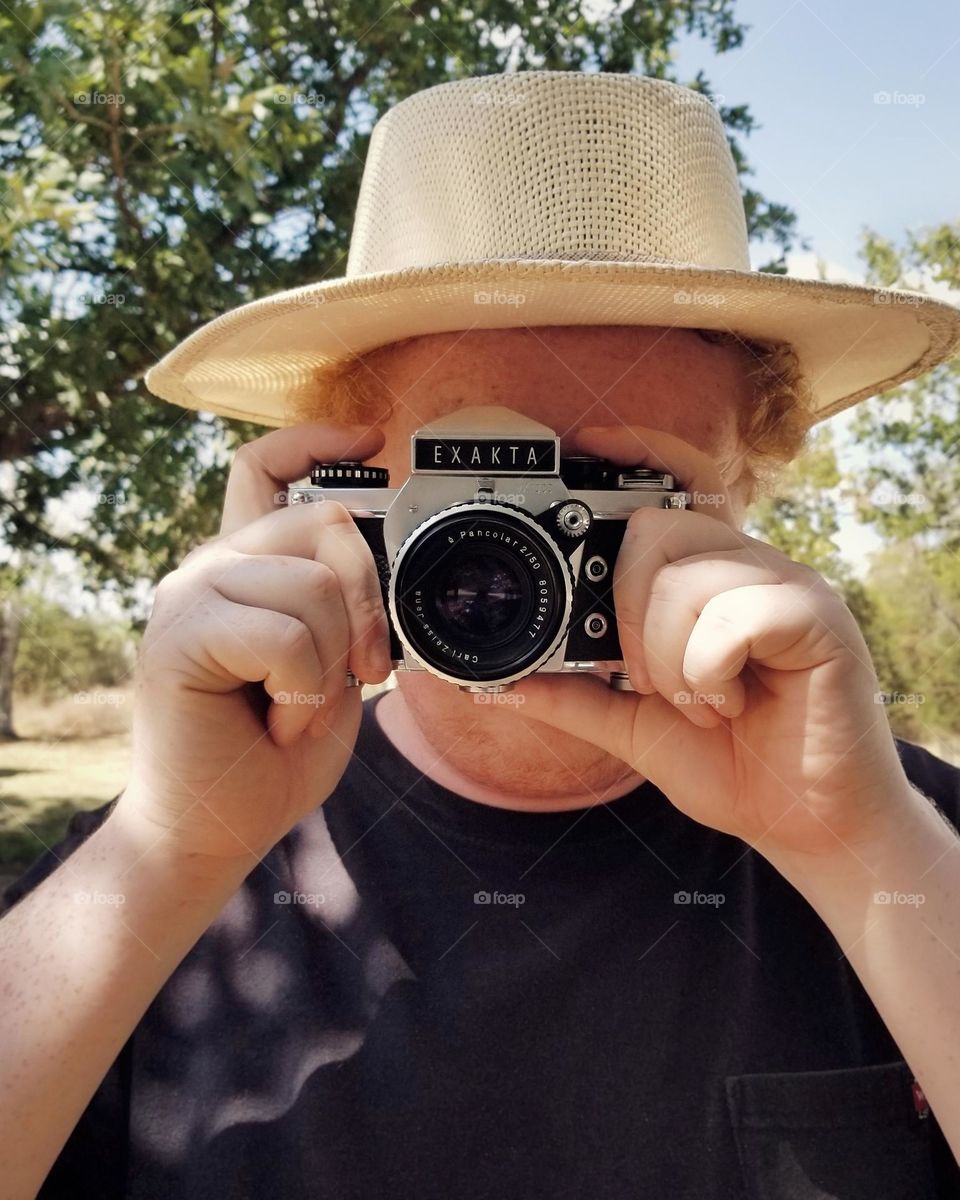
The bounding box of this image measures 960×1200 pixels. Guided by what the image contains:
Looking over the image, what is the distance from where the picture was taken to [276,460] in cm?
157

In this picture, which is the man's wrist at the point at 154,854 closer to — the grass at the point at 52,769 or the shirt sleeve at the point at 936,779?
the shirt sleeve at the point at 936,779

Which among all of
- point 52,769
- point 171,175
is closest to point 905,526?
point 171,175

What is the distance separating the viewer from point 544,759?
5.03 ft

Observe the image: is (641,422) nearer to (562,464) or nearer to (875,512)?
(562,464)

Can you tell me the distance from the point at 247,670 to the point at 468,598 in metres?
0.32

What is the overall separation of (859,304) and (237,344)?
1.00 meters

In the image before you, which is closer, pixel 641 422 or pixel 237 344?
pixel 641 422

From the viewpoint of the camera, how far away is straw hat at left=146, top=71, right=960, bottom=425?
57.6 inches

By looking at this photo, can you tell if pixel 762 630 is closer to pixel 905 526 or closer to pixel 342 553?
pixel 342 553

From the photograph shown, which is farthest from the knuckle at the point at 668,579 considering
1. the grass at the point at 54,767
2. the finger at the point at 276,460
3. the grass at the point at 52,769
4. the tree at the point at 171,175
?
the grass at the point at 52,769

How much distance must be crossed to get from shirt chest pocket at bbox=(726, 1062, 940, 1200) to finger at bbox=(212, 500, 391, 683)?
29.5 inches

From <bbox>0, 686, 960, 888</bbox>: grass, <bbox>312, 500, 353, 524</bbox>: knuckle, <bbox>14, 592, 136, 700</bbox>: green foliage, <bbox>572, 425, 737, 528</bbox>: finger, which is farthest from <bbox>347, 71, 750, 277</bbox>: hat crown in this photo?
<bbox>0, 686, 960, 888</bbox>: grass

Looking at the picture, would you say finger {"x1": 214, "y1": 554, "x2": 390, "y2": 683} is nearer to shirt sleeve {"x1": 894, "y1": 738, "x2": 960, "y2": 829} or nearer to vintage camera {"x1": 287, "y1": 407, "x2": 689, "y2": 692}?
vintage camera {"x1": 287, "y1": 407, "x2": 689, "y2": 692}

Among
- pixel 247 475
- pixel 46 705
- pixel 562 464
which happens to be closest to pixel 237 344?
pixel 247 475
